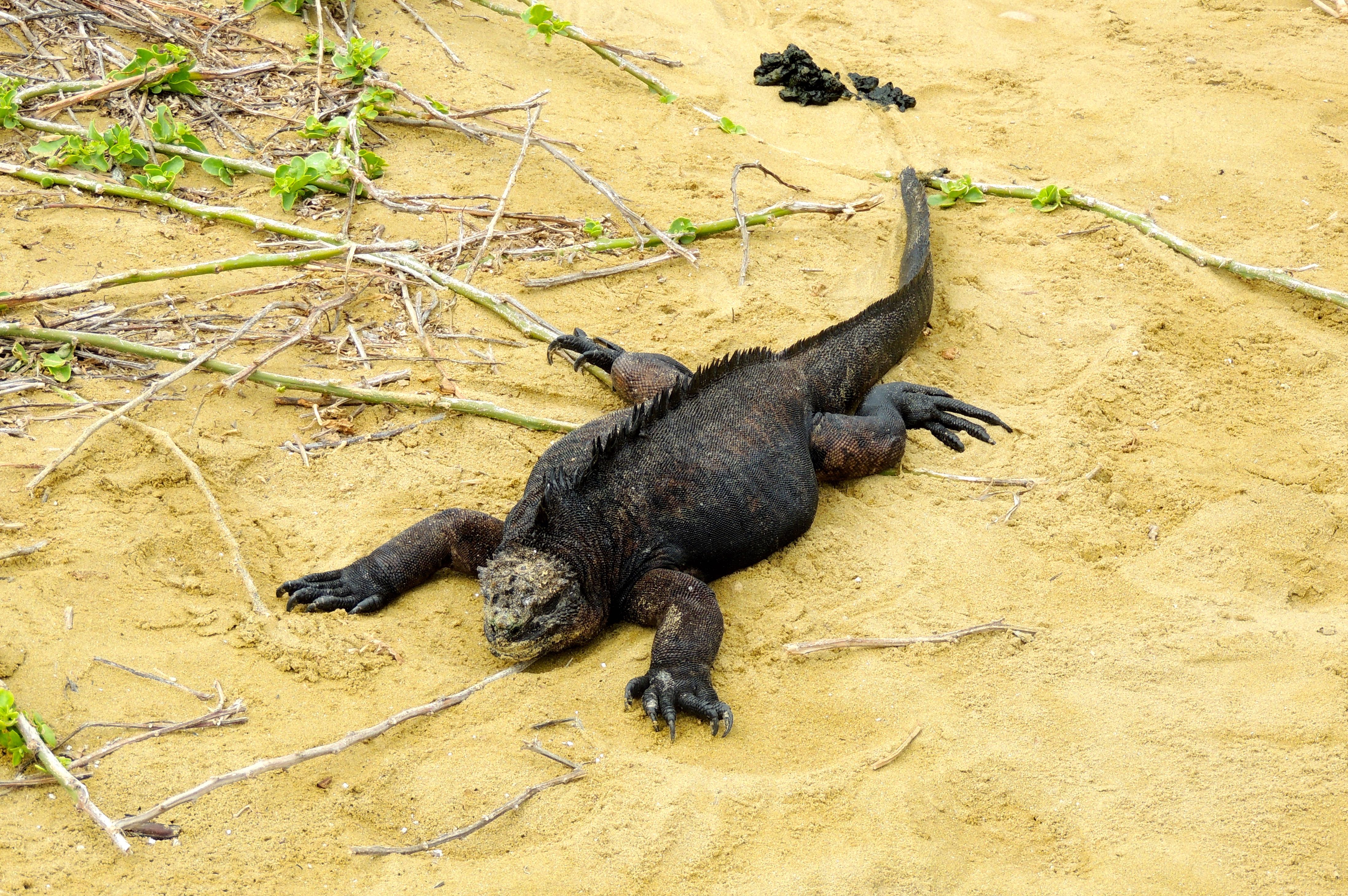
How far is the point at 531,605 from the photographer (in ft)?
11.5

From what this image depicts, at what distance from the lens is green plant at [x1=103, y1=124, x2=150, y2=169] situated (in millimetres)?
5525

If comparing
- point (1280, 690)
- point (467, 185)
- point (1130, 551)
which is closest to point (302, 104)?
point (467, 185)

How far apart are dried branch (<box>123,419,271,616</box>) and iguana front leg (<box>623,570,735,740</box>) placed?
51.1 inches

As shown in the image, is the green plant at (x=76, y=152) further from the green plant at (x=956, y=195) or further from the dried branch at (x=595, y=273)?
the green plant at (x=956, y=195)

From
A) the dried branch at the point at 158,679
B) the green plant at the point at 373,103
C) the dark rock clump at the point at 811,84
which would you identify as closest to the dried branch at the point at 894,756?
the dried branch at the point at 158,679

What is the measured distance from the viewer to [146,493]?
3.98 meters

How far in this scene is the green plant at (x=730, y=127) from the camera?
6.70 meters

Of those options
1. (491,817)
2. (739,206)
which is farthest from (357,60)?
(491,817)

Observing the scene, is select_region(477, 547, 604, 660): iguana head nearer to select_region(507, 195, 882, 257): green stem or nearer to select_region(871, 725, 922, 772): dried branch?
select_region(871, 725, 922, 772): dried branch

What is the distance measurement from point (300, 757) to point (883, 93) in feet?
20.4

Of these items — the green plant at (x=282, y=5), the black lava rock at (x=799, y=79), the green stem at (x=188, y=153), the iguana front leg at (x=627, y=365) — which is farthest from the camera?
the black lava rock at (x=799, y=79)

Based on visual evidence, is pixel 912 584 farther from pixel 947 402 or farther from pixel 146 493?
pixel 146 493

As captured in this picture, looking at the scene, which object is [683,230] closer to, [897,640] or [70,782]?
[897,640]

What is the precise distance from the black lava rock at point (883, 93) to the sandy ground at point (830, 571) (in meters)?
0.32
